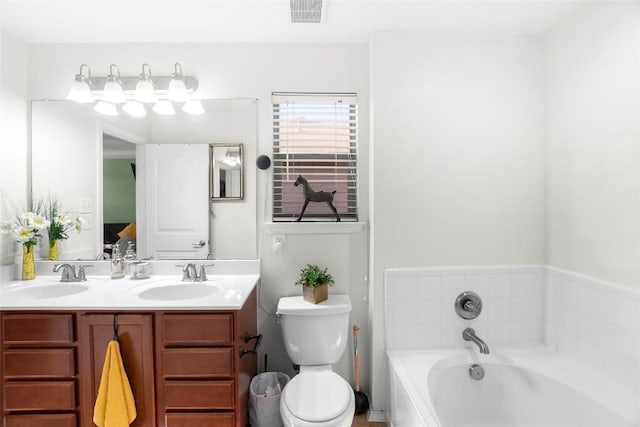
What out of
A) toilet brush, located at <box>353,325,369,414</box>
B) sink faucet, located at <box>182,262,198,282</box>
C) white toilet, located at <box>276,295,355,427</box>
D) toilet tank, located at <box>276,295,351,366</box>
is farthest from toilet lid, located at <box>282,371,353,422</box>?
sink faucet, located at <box>182,262,198,282</box>

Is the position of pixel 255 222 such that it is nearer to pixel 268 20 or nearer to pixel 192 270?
pixel 192 270

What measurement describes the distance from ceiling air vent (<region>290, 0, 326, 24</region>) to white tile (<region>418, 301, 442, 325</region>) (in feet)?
5.76

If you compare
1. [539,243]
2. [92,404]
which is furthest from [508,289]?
[92,404]

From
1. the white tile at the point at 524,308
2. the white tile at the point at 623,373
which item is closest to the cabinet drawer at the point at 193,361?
the white tile at the point at 524,308

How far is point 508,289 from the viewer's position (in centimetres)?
192

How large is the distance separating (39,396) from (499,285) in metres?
2.53

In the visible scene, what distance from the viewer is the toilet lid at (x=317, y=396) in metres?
1.44

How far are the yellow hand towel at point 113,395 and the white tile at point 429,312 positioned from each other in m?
1.58

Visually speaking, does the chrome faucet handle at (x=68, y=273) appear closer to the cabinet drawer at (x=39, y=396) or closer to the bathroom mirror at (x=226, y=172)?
the cabinet drawer at (x=39, y=396)

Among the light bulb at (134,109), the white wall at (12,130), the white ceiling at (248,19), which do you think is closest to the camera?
the white ceiling at (248,19)

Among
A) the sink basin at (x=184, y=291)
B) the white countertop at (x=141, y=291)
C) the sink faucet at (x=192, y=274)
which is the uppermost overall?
the sink faucet at (x=192, y=274)

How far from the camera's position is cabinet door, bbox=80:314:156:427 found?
4.78ft

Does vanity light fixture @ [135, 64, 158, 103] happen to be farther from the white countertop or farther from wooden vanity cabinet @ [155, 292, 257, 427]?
wooden vanity cabinet @ [155, 292, 257, 427]

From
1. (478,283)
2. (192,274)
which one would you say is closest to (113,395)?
(192,274)
